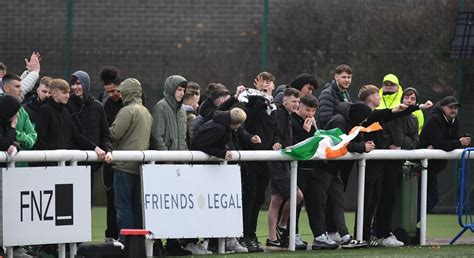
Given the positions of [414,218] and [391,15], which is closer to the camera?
[414,218]

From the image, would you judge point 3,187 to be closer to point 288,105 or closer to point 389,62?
point 288,105

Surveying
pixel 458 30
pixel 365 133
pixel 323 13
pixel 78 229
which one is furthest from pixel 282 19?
pixel 78 229

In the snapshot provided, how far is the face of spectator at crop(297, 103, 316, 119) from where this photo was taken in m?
14.3

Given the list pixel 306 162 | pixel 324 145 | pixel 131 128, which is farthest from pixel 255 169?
pixel 131 128

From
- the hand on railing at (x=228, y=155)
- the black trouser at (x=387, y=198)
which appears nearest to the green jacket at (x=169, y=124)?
the hand on railing at (x=228, y=155)

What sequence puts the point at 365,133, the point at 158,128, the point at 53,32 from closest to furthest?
the point at 158,128 < the point at 365,133 < the point at 53,32

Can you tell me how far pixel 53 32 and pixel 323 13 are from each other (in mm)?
4534

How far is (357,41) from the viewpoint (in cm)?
2170

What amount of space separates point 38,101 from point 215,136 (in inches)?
73.2

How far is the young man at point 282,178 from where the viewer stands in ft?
45.6

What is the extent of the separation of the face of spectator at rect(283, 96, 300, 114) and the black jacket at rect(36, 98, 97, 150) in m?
2.57

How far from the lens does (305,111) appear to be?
14367 mm

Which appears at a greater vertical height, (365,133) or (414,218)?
(365,133)

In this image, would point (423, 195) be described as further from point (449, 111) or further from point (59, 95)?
point (59, 95)
